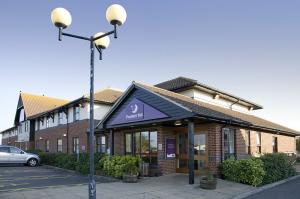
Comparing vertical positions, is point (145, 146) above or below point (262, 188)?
above

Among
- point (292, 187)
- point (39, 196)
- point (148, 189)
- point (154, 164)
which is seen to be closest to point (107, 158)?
point (154, 164)

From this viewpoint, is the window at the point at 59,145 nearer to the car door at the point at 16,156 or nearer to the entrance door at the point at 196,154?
the car door at the point at 16,156

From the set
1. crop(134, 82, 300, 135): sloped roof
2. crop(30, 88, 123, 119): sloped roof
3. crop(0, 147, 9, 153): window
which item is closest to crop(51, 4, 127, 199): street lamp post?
crop(134, 82, 300, 135): sloped roof

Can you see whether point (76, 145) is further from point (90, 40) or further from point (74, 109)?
point (90, 40)

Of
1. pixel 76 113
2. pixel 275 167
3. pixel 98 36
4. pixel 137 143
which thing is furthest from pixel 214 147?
pixel 76 113

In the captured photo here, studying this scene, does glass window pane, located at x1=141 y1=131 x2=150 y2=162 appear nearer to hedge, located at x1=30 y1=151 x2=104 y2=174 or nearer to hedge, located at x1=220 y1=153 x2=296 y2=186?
hedge, located at x1=30 y1=151 x2=104 y2=174

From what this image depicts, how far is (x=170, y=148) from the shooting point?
17.9m

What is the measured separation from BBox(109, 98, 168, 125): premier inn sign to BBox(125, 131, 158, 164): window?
1.40m

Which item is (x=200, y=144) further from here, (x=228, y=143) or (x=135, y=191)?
(x=135, y=191)

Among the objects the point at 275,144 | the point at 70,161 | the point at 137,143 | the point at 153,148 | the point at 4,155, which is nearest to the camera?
the point at 153,148

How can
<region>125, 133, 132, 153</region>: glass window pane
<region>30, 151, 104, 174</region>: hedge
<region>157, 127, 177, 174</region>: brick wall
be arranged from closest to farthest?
1. <region>157, 127, 177, 174</region>: brick wall
2. <region>30, 151, 104, 174</region>: hedge
3. <region>125, 133, 132, 153</region>: glass window pane

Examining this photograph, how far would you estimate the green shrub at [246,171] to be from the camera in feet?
47.5

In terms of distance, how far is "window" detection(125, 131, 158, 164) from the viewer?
1809 centimetres

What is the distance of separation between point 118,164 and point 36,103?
1133 inches
